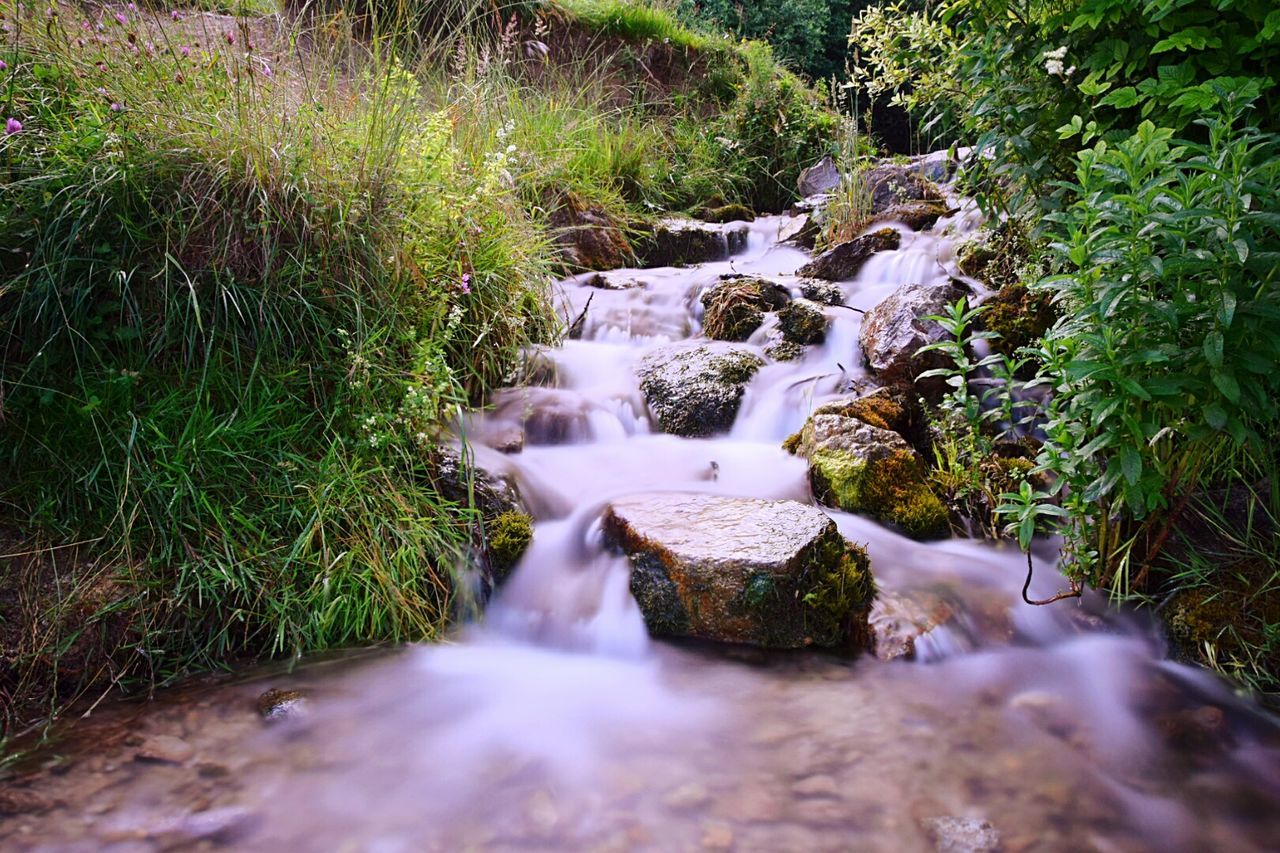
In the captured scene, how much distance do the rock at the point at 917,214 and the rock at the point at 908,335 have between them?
2.14 metres

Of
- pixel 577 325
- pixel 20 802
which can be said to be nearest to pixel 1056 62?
pixel 577 325

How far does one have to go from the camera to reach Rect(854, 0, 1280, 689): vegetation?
84.7 inches

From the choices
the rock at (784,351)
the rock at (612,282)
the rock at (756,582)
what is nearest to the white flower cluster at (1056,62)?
the rock at (784,351)

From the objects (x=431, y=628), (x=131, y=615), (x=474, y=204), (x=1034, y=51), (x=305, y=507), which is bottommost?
(x=431, y=628)

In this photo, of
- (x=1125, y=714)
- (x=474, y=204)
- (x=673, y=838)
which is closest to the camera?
(x=673, y=838)

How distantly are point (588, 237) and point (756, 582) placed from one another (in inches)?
177

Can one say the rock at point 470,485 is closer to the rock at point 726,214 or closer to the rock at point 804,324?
the rock at point 804,324

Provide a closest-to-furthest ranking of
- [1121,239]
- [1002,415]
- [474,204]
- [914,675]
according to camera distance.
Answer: [1121,239], [914,675], [1002,415], [474,204]

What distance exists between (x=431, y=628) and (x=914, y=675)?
5.38 feet

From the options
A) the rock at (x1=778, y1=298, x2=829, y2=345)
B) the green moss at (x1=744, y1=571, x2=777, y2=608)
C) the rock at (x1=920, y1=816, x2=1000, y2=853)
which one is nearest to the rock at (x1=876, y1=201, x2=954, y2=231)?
the rock at (x1=778, y1=298, x2=829, y2=345)

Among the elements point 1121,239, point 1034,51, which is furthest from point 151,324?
point 1034,51

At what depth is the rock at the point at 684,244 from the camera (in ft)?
22.9

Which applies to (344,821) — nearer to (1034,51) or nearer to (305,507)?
(305,507)

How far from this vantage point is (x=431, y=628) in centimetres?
274
